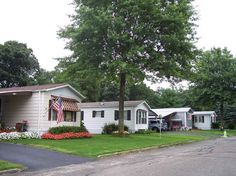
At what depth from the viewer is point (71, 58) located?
32750mm

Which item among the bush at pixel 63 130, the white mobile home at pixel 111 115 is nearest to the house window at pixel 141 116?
the white mobile home at pixel 111 115

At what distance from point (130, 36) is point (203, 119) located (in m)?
42.7

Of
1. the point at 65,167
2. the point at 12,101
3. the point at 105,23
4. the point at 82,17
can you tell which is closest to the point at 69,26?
the point at 82,17

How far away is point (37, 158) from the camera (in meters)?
16.7

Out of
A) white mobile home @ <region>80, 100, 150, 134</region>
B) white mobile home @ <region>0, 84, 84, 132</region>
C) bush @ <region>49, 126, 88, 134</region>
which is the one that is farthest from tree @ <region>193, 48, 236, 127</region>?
bush @ <region>49, 126, 88, 134</region>

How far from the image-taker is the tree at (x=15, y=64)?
158ft

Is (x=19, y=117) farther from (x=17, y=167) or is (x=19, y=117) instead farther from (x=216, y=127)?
(x=216, y=127)

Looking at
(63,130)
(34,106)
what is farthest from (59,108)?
(34,106)

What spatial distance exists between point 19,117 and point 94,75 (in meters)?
7.01

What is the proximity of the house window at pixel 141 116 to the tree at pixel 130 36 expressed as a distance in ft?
39.5

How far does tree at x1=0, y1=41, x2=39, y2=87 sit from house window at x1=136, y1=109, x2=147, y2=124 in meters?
16.6

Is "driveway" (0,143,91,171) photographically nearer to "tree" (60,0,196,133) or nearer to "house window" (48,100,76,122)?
"house window" (48,100,76,122)

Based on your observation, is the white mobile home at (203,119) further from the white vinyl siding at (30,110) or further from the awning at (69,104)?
the white vinyl siding at (30,110)

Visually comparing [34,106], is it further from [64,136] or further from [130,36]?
[130,36]
